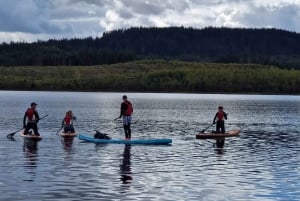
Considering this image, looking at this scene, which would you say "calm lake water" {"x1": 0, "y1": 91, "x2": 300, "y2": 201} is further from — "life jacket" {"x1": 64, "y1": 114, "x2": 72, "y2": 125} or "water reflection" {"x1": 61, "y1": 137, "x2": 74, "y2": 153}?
"life jacket" {"x1": 64, "y1": 114, "x2": 72, "y2": 125}

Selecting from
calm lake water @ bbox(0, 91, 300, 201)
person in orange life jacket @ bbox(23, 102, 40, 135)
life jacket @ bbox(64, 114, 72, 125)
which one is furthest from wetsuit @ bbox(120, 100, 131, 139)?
person in orange life jacket @ bbox(23, 102, 40, 135)

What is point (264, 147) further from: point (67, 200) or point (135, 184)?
point (67, 200)

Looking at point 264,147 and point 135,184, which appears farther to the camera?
point 264,147

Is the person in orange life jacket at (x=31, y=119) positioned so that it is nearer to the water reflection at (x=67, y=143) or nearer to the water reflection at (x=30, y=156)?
the water reflection at (x=30, y=156)

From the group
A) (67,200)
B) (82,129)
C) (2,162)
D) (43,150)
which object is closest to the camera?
(67,200)

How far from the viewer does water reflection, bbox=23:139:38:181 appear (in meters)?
28.8

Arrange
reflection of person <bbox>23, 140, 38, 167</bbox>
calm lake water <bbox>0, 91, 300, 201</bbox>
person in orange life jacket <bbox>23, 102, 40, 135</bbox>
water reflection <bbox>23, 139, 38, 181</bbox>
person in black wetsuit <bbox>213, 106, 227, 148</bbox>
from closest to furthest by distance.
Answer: calm lake water <bbox>0, 91, 300, 201</bbox>, water reflection <bbox>23, 139, 38, 181</bbox>, reflection of person <bbox>23, 140, 38, 167</bbox>, person in orange life jacket <bbox>23, 102, 40, 135</bbox>, person in black wetsuit <bbox>213, 106, 227, 148</bbox>

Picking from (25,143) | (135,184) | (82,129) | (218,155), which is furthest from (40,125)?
(135,184)

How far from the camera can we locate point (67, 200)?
2247cm

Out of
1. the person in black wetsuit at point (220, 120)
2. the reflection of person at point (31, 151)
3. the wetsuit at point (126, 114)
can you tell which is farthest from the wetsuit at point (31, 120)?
the person in black wetsuit at point (220, 120)

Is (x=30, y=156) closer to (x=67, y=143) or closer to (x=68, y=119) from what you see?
(x=67, y=143)

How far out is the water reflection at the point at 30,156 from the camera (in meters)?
28.8

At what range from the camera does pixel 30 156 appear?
34906 millimetres

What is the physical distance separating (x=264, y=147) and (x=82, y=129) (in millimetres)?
21970
